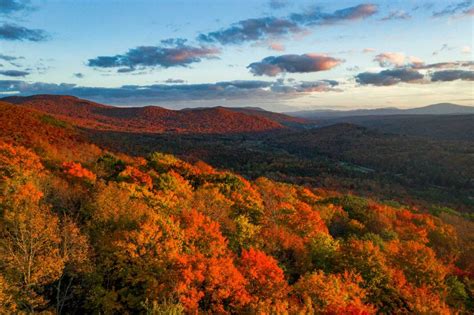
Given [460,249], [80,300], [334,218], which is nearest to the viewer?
[80,300]

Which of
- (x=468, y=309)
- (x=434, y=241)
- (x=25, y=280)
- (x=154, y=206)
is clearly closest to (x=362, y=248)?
(x=468, y=309)

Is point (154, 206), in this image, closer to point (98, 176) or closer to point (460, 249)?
point (98, 176)

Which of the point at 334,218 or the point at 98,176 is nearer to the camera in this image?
the point at 98,176

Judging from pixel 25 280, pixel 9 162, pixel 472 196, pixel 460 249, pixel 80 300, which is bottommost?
pixel 472 196

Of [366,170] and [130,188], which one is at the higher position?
[130,188]

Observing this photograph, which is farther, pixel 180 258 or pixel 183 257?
pixel 183 257

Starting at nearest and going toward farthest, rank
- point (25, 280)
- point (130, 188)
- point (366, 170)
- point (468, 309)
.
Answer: point (25, 280), point (468, 309), point (130, 188), point (366, 170)
